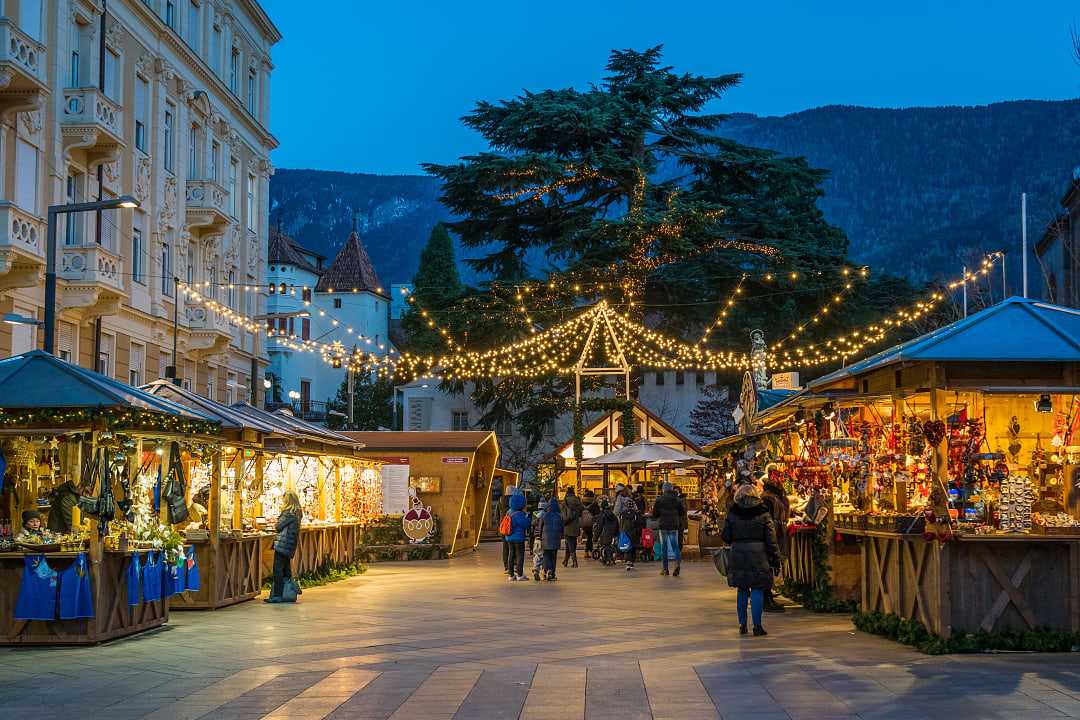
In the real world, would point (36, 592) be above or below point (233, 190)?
below

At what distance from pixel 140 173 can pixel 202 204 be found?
447 cm

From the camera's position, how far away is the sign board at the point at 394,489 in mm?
31656

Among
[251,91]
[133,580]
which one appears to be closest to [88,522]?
[133,580]

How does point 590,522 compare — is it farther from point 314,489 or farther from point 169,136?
point 169,136

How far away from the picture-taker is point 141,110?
112 feet

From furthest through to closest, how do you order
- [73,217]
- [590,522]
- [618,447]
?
[618,447] → [590,522] → [73,217]

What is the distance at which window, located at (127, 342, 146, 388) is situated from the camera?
33.7m

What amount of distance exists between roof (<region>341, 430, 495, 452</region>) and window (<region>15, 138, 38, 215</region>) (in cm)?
994

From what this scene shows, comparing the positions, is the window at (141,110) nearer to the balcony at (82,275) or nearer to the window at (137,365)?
the window at (137,365)

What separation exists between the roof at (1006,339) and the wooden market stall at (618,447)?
23974mm

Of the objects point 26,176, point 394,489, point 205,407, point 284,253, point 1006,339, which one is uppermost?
point 284,253

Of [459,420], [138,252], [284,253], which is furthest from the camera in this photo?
[284,253]

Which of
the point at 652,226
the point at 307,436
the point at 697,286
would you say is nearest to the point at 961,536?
the point at 307,436

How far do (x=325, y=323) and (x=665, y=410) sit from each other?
3548cm
